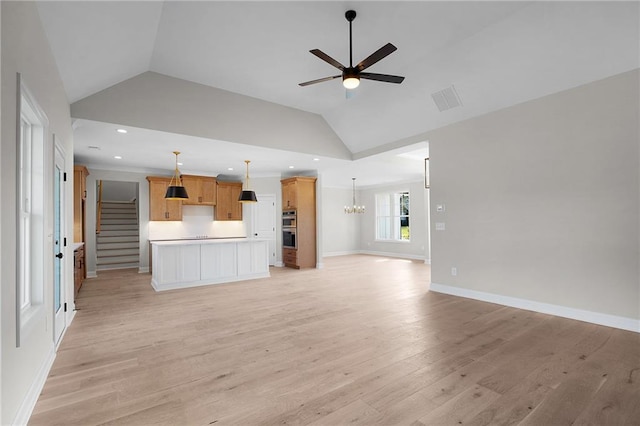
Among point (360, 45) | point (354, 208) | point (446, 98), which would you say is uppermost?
point (360, 45)

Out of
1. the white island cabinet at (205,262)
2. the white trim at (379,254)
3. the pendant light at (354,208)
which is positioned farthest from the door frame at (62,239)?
the pendant light at (354,208)

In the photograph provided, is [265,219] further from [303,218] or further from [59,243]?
[59,243]

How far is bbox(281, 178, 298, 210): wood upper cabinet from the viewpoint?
8.40m

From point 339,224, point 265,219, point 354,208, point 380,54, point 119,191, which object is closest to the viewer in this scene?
point 380,54

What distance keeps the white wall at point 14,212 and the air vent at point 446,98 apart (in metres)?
4.63

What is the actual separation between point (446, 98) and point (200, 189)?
6.54 m

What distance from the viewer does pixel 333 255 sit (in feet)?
37.9

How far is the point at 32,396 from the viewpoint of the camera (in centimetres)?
210

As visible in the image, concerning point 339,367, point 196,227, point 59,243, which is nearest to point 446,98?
point 339,367

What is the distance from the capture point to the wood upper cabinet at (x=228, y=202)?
881cm

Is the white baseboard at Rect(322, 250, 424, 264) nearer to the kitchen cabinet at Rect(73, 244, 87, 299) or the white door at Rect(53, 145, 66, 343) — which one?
the kitchen cabinet at Rect(73, 244, 87, 299)

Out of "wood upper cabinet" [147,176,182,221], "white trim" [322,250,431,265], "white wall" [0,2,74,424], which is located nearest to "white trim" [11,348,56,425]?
"white wall" [0,2,74,424]

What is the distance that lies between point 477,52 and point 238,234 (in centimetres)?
742

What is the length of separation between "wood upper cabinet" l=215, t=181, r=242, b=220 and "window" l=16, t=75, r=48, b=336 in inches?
244
